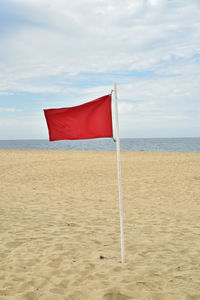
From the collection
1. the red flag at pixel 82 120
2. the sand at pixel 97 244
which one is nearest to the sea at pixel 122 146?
the sand at pixel 97 244

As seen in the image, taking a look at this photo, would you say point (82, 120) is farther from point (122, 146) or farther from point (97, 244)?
point (122, 146)

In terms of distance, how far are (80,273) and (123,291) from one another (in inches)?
30.9

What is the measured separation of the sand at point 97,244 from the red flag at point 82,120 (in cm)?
203

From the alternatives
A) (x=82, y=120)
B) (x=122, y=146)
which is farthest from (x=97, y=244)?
(x=122, y=146)

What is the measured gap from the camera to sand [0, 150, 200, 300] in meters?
3.73

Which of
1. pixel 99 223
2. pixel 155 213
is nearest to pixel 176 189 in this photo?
pixel 155 213

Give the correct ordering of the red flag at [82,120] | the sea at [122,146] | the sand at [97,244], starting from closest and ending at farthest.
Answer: the sand at [97,244] < the red flag at [82,120] < the sea at [122,146]

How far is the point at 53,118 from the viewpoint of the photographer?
459 cm

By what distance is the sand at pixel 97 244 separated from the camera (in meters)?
3.73

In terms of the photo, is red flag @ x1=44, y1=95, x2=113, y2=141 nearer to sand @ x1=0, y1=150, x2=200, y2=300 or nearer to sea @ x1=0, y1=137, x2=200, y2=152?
sand @ x1=0, y1=150, x2=200, y2=300

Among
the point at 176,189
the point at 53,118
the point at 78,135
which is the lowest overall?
the point at 176,189

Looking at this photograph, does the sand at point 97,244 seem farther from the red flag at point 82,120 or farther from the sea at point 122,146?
the sea at point 122,146

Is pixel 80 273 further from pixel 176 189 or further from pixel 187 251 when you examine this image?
pixel 176 189

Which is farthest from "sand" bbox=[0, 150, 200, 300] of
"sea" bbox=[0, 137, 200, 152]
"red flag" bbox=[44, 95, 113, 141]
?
"sea" bbox=[0, 137, 200, 152]
